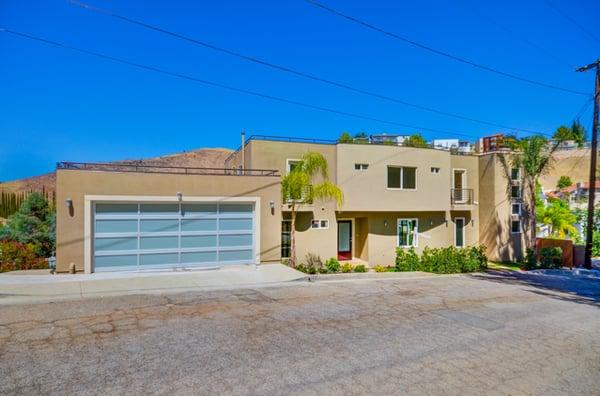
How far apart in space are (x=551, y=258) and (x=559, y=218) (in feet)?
23.4

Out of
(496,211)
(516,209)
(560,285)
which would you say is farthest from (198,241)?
(516,209)

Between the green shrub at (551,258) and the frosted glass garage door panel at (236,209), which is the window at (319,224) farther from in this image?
the green shrub at (551,258)

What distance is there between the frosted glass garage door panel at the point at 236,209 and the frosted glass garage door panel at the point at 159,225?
68.2 inches

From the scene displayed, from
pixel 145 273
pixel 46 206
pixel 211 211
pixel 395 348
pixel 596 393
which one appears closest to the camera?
pixel 596 393

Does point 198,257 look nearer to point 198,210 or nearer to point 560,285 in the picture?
point 198,210

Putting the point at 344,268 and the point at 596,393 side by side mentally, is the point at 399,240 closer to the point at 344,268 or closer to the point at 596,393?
the point at 344,268

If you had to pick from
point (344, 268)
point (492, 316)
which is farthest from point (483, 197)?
point (492, 316)

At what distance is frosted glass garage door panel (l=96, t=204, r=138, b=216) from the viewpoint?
12.9 meters

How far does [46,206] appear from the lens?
1681 centimetres

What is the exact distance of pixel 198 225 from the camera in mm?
14188

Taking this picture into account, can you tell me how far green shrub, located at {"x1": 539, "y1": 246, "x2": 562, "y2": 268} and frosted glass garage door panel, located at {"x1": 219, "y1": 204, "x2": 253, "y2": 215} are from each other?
52.6ft

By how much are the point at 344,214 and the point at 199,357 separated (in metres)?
14.2

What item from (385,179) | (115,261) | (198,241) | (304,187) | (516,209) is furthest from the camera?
(516,209)

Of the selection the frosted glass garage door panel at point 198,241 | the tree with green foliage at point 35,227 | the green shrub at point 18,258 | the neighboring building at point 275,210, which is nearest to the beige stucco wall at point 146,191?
the neighboring building at point 275,210
